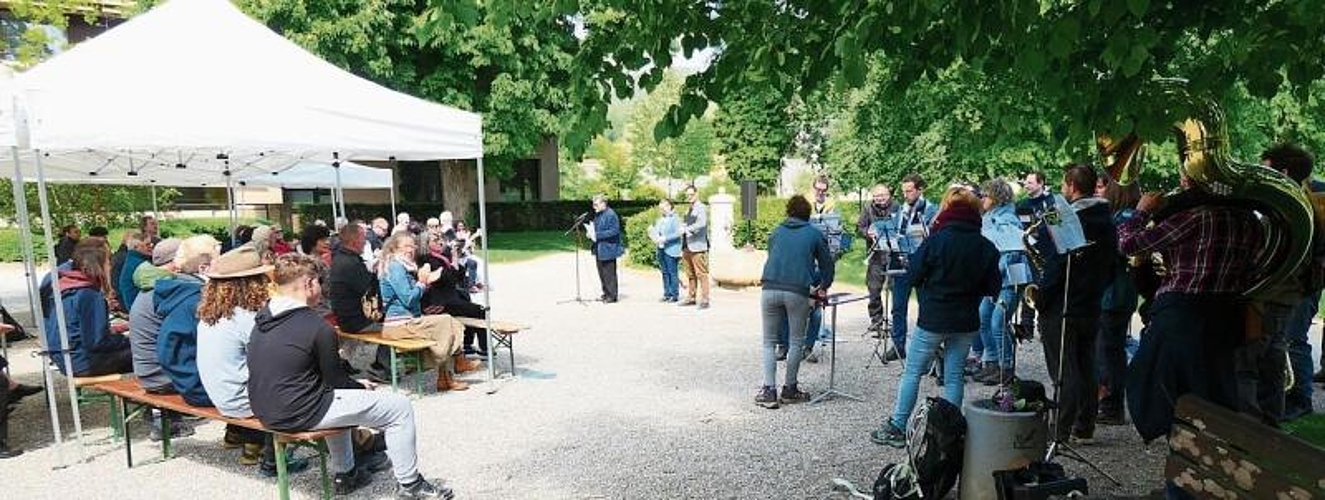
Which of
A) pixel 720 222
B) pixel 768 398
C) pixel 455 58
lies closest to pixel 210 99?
pixel 768 398

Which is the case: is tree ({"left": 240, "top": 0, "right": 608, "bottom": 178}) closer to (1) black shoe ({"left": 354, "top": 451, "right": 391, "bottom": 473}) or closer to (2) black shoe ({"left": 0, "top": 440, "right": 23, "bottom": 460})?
(2) black shoe ({"left": 0, "top": 440, "right": 23, "bottom": 460})

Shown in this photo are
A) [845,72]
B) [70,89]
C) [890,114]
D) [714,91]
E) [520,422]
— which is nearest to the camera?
[845,72]

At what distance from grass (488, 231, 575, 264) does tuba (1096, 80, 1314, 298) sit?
18.8 metres

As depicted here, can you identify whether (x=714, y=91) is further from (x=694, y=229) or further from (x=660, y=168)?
(x=660, y=168)

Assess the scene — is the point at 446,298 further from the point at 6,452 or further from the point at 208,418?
the point at 6,452

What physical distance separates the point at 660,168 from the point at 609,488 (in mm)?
45729

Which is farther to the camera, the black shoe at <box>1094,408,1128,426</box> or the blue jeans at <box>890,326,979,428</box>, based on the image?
the black shoe at <box>1094,408,1128,426</box>

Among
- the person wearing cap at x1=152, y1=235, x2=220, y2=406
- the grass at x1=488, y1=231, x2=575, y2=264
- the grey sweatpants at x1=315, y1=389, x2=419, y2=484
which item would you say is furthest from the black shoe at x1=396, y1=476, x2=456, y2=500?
the grass at x1=488, y1=231, x2=575, y2=264

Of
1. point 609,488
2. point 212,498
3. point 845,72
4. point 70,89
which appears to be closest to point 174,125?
point 70,89

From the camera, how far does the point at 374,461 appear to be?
524cm

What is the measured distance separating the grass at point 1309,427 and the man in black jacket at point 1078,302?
129 cm

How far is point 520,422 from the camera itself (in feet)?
20.9

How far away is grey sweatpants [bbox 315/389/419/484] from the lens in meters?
4.48

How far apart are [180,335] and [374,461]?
1515mm
